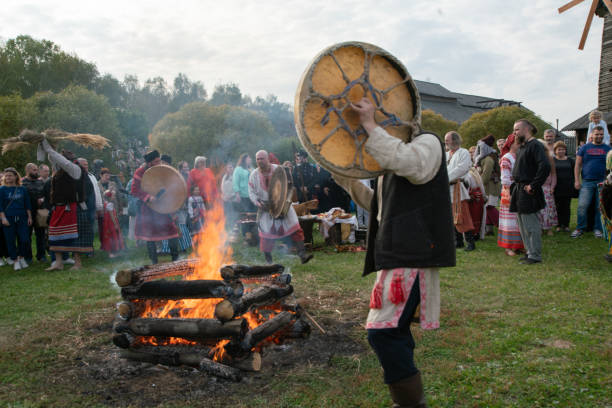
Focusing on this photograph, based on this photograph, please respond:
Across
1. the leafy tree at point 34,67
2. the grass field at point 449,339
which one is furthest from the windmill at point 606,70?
the leafy tree at point 34,67

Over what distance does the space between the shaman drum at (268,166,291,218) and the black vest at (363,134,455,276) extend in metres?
4.97

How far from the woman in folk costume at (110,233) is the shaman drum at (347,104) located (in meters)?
8.97

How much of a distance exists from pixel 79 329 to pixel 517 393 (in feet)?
14.2

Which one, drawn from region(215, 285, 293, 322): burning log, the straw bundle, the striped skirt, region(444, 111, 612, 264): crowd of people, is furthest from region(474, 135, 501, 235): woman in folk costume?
the straw bundle

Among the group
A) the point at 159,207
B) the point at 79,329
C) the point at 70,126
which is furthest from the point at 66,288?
the point at 70,126

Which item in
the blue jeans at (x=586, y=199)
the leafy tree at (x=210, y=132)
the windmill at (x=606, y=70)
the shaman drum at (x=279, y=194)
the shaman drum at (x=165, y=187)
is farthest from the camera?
the leafy tree at (x=210, y=132)

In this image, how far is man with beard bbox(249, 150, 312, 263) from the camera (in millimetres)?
7633

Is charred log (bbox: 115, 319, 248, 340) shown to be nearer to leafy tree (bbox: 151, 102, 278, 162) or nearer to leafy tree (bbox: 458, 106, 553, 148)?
leafy tree (bbox: 458, 106, 553, 148)

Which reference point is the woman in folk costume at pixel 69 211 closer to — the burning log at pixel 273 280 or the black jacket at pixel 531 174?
the burning log at pixel 273 280

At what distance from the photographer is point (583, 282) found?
231 inches

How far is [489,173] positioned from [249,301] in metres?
8.06

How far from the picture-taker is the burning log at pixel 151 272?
4164 mm

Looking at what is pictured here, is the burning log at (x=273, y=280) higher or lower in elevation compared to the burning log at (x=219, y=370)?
higher

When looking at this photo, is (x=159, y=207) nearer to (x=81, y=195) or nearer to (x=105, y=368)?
(x=81, y=195)
